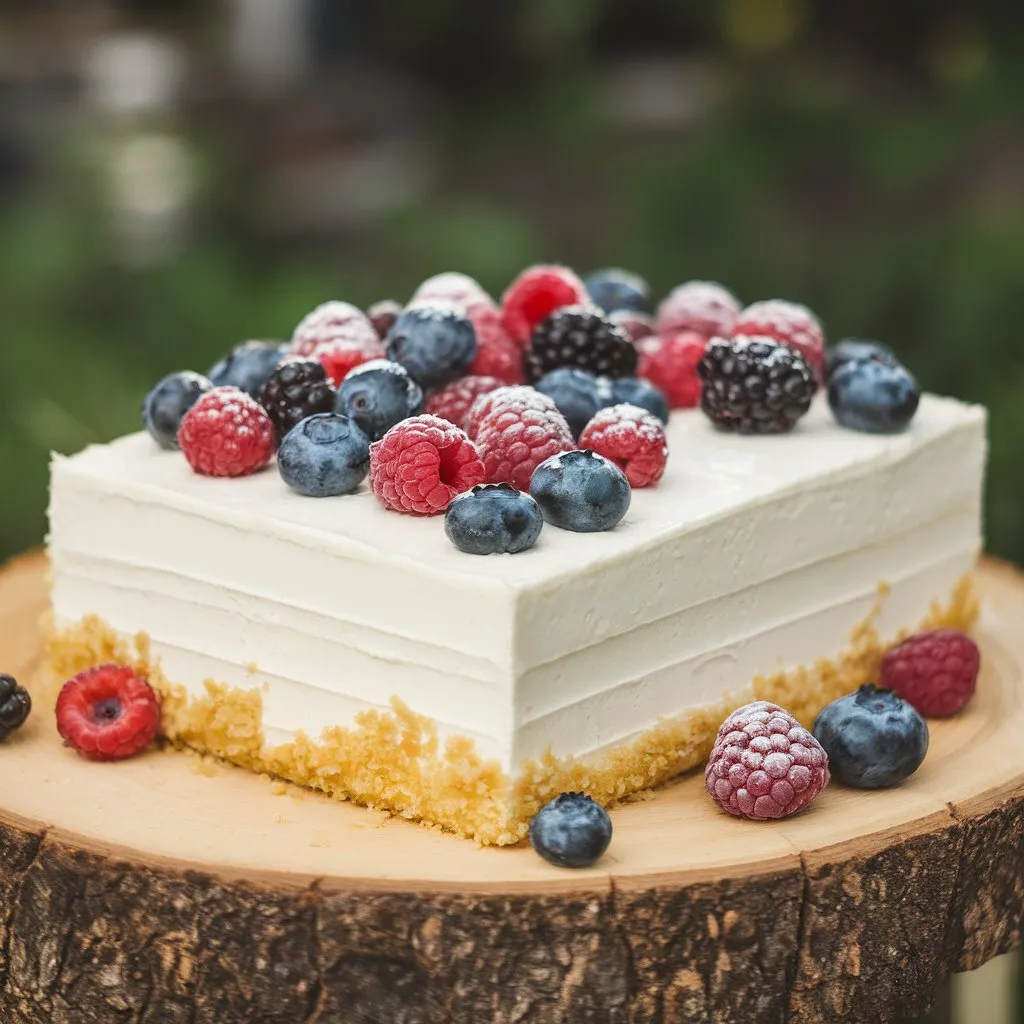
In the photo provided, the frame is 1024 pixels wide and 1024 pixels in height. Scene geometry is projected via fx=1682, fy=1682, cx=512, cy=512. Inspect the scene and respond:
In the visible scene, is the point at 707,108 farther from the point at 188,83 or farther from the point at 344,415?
the point at 344,415

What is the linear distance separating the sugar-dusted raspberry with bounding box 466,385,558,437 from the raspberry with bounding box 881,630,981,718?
0.73 metres

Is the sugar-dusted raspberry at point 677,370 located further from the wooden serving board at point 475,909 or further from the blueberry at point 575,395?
the wooden serving board at point 475,909

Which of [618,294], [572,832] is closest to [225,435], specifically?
[572,832]

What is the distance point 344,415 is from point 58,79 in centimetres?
534

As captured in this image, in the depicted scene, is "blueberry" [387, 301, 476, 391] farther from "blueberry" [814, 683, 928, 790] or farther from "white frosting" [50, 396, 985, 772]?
"blueberry" [814, 683, 928, 790]

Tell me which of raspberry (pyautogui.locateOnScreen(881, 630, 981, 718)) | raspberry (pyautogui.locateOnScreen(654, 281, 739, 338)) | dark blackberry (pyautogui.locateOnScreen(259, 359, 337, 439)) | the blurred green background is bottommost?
the blurred green background

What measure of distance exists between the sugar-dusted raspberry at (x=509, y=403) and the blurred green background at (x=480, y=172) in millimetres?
1904

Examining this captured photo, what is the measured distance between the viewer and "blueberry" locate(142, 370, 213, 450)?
2.68 meters

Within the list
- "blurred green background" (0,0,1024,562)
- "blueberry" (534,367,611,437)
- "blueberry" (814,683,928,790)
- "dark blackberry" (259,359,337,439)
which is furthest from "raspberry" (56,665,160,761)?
"blurred green background" (0,0,1024,562)

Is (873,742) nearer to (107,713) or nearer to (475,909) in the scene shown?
(475,909)

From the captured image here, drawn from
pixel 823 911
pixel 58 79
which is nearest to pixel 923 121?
pixel 58 79

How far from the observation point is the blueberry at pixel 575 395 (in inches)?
105

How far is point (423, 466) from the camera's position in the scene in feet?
7.72

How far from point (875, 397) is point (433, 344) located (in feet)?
2.42
